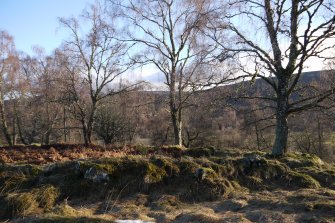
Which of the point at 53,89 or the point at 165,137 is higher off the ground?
the point at 53,89

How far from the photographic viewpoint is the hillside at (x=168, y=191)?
212 inches

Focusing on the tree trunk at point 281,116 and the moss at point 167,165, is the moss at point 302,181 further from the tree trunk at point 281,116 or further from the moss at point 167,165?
the tree trunk at point 281,116

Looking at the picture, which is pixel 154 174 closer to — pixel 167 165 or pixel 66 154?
pixel 167 165

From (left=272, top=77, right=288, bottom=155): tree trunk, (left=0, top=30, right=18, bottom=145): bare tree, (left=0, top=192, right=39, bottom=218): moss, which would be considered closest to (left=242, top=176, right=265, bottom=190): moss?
(left=272, top=77, right=288, bottom=155): tree trunk

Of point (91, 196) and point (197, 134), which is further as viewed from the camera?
point (197, 134)

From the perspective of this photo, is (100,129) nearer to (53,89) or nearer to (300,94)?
(53,89)

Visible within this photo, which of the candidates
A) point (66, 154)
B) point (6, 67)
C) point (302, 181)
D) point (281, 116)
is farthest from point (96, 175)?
point (6, 67)

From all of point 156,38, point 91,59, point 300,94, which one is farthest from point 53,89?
point 300,94

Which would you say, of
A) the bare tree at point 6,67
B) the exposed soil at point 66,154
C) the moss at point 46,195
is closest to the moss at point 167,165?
the moss at point 46,195

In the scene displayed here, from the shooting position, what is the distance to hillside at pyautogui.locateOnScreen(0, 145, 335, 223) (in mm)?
5383

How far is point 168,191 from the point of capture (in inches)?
259

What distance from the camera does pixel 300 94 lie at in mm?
11188

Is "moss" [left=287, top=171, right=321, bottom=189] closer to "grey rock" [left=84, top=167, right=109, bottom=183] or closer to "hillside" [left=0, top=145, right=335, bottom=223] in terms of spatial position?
"hillside" [left=0, top=145, right=335, bottom=223]

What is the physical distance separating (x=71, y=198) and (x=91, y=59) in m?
17.2
